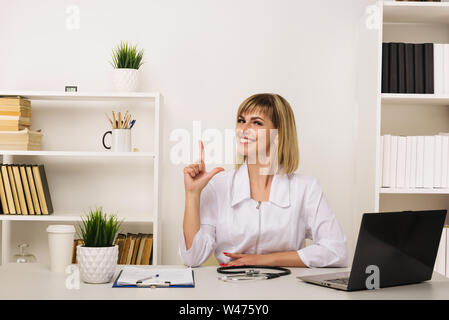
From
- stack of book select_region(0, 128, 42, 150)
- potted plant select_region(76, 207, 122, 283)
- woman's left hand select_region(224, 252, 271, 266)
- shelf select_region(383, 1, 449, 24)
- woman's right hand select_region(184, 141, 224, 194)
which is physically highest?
shelf select_region(383, 1, 449, 24)

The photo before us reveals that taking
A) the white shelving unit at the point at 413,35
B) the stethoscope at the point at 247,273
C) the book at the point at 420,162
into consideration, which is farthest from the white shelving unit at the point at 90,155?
the book at the point at 420,162

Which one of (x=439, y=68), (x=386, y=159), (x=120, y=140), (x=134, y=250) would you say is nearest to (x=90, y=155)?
(x=120, y=140)

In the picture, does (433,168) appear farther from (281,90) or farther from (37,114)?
(37,114)

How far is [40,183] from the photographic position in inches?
110

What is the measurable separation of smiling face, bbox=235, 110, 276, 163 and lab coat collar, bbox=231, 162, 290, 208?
0.10 meters

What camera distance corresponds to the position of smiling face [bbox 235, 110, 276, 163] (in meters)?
2.26

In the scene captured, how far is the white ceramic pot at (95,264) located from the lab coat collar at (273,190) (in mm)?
731

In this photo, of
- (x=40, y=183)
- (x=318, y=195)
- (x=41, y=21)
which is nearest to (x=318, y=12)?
(x=318, y=195)

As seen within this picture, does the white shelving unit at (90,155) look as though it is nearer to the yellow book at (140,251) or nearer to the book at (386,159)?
the yellow book at (140,251)

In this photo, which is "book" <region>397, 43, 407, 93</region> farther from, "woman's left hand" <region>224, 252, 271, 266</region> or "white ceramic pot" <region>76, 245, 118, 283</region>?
"white ceramic pot" <region>76, 245, 118, 283</region>

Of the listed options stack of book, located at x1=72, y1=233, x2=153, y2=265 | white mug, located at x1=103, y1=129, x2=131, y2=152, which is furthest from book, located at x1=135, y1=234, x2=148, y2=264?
white mug, located at x1=103, y1=129, x2=131, y2=152

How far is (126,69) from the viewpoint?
283 centimetres

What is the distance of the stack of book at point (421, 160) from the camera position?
9.03 feet

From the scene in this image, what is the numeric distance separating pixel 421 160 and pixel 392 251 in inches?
57.1
